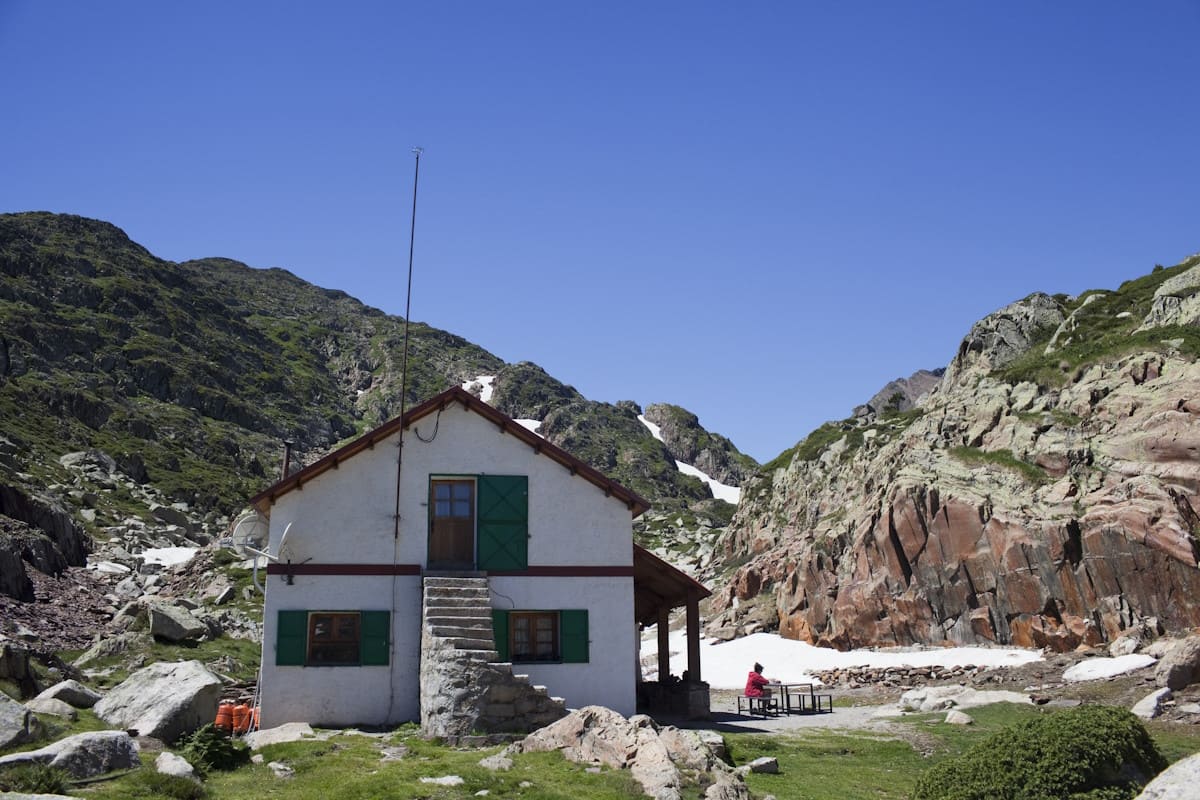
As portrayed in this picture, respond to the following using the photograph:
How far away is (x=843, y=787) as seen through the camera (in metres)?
15.1

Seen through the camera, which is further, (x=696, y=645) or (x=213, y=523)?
(x=213, y=523)

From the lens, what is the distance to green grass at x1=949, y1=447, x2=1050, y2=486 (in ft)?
130

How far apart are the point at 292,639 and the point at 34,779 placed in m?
11.1

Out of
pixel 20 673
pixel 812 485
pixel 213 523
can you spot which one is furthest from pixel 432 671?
pixel 213 523

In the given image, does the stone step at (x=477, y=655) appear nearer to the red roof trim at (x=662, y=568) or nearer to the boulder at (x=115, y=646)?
the red roof trim at (x=662, y=568)

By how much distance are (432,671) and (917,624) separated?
28.1 metres

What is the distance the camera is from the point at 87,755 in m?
12.4

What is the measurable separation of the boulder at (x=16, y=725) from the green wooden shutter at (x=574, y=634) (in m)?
12.0

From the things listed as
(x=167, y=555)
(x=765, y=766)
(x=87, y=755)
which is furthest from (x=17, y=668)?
(x=167, y=555)

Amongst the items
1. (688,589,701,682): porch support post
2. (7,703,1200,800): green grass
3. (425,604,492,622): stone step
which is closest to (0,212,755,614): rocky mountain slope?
(425,604,492,622): stone step

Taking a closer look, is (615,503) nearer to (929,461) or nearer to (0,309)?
(929,461)

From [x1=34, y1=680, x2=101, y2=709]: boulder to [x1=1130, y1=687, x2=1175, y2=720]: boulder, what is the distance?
72.8 ft

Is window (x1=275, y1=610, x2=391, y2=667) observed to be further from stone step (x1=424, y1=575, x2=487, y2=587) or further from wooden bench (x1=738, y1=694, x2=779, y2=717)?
wooden bench (x1=738, y1=694, x2=779, y2=717)

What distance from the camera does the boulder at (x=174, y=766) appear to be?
41.6ft
